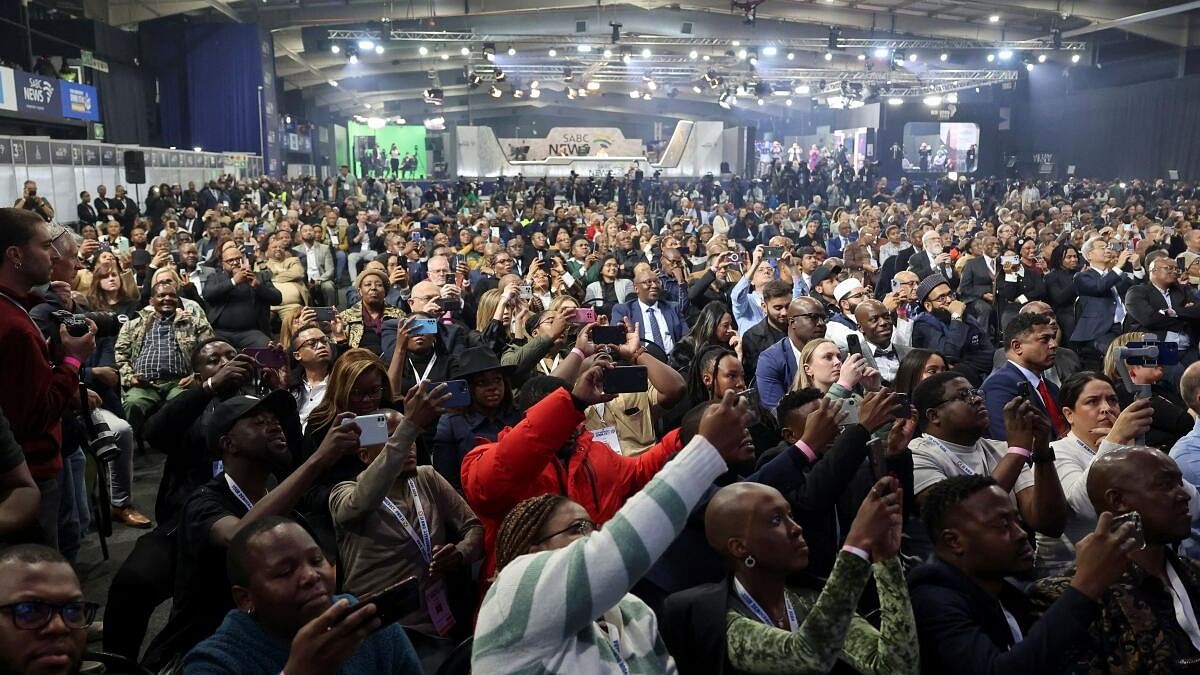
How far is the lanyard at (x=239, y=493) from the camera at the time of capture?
320 centimetres

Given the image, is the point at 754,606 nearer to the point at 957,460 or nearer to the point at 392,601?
the point at 392,601

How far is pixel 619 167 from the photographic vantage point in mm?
41438

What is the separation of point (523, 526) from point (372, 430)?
74cm

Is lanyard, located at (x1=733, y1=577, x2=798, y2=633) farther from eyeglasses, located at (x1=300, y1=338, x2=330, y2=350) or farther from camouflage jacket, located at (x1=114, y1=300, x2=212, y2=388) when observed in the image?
camouflage jacket, located at (x1=114, y1=300, x2=212, y2=388)

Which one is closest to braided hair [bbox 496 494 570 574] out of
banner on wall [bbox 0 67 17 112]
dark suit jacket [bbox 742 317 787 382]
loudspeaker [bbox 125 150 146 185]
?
dark suit jacket [bbox 742 317 787 382]

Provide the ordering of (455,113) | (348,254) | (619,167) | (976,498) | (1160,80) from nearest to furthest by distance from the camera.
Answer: (976,498) → (348,254) → (1160,80) → (619,167) → (455,113)

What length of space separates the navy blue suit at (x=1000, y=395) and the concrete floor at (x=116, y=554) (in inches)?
141

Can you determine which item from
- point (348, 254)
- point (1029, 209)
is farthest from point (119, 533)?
point (1029, 209)

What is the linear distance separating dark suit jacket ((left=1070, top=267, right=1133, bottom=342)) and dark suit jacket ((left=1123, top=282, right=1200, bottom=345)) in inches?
14.2

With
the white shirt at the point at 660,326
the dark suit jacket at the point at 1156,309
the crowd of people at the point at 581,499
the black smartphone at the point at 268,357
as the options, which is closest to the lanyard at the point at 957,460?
the crowd of people at the point at 581,499

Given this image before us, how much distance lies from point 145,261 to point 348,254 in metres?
3.08

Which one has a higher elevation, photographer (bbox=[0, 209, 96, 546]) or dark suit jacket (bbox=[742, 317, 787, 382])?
photographer (bbox=[0, 209, 96, 546])

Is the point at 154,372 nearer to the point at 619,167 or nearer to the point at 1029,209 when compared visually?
the point at 1029,209

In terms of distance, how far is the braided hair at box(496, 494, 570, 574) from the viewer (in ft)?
8.02
